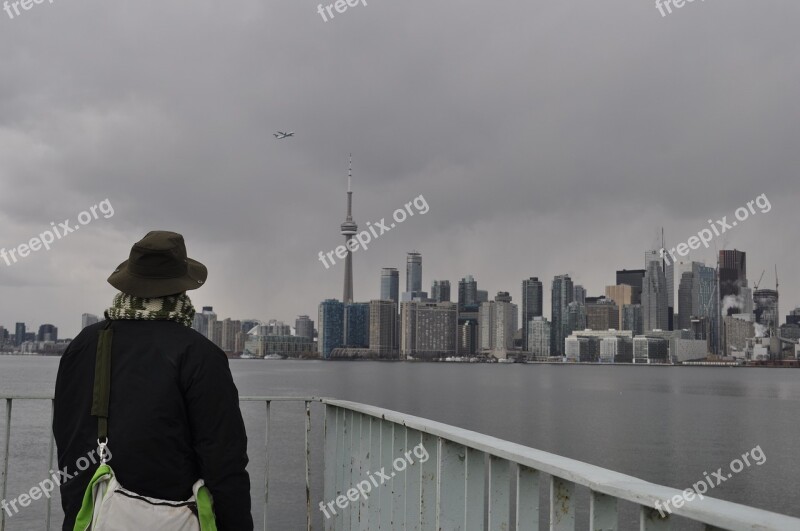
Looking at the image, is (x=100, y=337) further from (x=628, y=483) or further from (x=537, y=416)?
(x=537, y=416)

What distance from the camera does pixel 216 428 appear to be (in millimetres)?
2910

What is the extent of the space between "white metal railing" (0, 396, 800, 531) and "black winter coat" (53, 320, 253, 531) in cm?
97

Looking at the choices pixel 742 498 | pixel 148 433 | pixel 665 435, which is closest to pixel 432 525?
pixel 148 433

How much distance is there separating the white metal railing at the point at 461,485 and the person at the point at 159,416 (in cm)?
96

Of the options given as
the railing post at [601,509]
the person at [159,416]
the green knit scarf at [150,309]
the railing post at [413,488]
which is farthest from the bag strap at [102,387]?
the railing post at [601,509]

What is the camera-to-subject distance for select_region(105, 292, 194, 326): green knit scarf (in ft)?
10.2

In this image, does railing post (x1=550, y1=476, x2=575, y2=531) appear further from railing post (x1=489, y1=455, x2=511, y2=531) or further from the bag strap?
the bag strap

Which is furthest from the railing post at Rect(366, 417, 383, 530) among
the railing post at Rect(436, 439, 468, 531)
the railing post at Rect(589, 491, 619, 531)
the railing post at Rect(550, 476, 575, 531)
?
the railing post at Rect(589, 491, 619, 531)

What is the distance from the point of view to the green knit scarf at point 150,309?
3.10 m

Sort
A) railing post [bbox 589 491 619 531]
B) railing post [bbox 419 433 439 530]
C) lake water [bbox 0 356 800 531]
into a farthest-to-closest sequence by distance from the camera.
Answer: lake water [bbox 0 356 800 531]
railing post [bbox 419 433 439 530]
railing post [bbox 589 491 619 531]

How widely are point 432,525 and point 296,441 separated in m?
45.5

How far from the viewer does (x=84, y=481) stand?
305cm

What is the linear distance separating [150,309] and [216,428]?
587mm

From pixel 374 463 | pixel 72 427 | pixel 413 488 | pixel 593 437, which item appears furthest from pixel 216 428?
pixel 593 437
